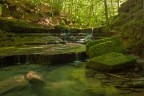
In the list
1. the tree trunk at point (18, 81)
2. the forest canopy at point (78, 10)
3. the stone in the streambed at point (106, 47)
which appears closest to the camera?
the tree trunk at point (18, 81)

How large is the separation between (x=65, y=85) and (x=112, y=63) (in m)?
2.35

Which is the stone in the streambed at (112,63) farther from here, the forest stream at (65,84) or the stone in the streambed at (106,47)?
the stone in the streambed at (106,47)

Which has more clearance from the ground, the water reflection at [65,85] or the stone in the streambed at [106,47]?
the stone in the streambed at [106,47]

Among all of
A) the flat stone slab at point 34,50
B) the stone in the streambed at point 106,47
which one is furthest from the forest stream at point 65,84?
the flat stone slab at point 34,50

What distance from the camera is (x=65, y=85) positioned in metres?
8.71

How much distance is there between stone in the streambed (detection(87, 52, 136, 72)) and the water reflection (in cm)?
64

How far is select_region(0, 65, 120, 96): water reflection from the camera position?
7.72m

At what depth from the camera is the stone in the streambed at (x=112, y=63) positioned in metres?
9.87

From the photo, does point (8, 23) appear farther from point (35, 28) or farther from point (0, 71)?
point (0, 71)

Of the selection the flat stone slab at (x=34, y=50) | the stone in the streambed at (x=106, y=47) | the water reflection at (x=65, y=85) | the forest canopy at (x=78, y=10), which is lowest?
the water reflection at (x=65, y=85)

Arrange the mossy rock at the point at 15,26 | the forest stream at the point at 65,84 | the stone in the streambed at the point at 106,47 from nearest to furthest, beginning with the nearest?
1. the forest stream at the point at 65,84
2. the stone in the streambed at the point at 106,47
3. the mossy rock at the point at 15,26

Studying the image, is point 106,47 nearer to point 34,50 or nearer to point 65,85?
point 65,85

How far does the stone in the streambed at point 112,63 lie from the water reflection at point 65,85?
0.64 meters

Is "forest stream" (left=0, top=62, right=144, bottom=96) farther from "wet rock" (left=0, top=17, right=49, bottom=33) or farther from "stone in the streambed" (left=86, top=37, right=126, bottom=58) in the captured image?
"wet rock" (left=0, top=17, right=49, bottom=33)
